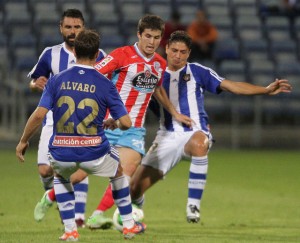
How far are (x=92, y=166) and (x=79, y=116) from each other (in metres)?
0.43

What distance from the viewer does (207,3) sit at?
2148 cm

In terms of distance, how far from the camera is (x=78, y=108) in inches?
297

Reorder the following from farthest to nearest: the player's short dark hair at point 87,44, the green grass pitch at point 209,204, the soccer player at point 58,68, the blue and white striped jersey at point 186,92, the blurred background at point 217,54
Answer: the blurred background at point 217,54 < the blue and white striped jersey at point 186,92 < the soccer player at point 58,68 < the green grass pitch at point 209,204 < the player's short dark hair at point 87,44

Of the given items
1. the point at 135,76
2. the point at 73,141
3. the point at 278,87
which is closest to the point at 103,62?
the point at 135,76

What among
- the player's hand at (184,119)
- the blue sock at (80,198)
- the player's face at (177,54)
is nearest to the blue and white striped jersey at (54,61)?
the player's face at (177,54)

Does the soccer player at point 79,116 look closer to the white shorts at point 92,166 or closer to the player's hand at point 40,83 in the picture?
the white shorts at point 92,166

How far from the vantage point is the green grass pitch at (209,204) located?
8.52 metres

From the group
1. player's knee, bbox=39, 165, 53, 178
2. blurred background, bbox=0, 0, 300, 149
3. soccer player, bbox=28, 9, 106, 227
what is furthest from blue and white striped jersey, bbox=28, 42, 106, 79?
blurred background, bbox=0, 0, 300, 149

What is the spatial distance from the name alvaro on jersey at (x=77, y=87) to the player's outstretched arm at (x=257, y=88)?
1.96 meters

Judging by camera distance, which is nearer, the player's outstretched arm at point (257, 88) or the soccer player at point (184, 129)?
the player's outstretched arm at point (257, 88)

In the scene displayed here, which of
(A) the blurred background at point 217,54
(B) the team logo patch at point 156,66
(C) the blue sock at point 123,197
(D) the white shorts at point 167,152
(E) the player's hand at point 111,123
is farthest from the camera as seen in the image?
(A) the blurred background at point 217,54

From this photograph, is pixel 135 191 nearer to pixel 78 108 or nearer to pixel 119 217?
pixel 119 217

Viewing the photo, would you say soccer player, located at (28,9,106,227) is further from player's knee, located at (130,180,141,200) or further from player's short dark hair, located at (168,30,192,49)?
player's short dark hair, located at (168,30,192,49)

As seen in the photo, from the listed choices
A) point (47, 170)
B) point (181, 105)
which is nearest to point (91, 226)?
point (47, 170)
